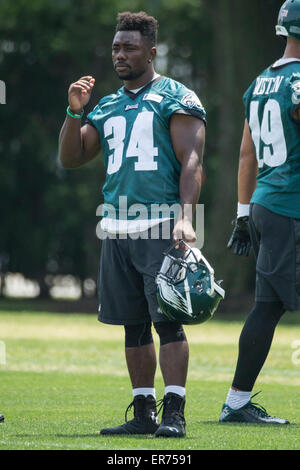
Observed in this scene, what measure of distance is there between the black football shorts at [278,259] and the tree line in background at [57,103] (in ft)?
66.9

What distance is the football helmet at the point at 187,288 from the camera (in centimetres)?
495

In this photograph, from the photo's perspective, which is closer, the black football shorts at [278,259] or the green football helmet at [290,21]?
the black football shorts at [278,259]

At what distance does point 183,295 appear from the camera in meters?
4.95

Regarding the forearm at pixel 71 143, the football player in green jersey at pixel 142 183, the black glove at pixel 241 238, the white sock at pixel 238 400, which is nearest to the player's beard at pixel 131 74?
the football player in green jersey at pixel 142 183

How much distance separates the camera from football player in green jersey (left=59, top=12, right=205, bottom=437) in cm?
524

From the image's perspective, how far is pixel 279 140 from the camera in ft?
18.5

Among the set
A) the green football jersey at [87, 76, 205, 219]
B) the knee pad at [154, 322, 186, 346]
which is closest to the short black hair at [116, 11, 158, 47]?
the green football jersey at [87, 76, 205, 219]

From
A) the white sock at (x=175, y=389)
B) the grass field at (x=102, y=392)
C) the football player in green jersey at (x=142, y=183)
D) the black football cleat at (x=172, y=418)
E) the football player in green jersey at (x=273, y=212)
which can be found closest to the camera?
the grass field at (x=102, y=392)

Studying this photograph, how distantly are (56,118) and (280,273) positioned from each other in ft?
75.9

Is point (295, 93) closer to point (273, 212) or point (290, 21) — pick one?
point (290, 21)

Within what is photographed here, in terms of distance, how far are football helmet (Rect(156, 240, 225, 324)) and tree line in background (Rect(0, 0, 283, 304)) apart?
21011 mm

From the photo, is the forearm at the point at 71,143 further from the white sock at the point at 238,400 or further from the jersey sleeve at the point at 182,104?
the white sock at the point at 238,400

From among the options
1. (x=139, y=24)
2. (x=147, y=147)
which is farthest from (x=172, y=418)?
(x=139, y=24)
